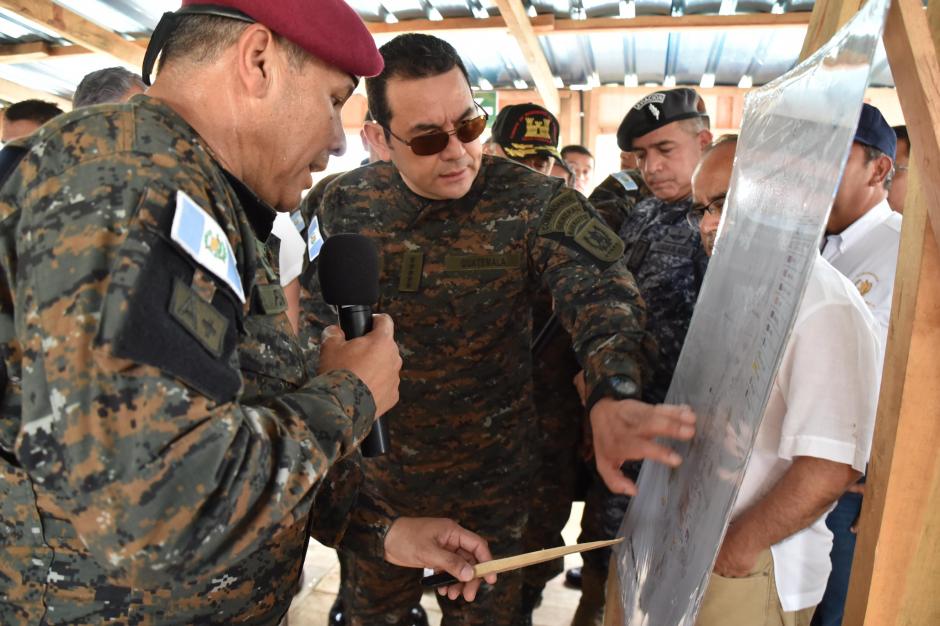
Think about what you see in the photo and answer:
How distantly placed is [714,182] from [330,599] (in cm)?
244

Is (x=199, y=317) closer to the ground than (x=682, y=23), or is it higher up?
closer to the ground

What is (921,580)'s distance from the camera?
0.87 m

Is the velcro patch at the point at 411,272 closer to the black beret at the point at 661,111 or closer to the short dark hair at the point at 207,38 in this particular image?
the short dark hair at the point at 207,38

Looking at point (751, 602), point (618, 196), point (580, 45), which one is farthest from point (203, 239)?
point (580, 45)

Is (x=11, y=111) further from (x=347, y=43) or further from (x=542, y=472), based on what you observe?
(x=347, y=43)

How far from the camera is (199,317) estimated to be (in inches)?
28.2

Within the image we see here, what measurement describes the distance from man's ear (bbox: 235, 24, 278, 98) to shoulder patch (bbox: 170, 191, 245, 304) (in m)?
0.22

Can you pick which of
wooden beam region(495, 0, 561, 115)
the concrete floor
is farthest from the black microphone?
wooden beam region(495, 0, 561, 115)

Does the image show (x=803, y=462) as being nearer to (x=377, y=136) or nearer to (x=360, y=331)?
(x=360, y=331)

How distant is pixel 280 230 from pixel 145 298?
4.92ft

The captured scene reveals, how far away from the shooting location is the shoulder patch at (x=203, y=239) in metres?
0.71

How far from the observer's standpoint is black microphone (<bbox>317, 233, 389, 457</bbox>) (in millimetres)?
1139

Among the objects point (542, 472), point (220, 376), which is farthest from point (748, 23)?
point (220, 376)

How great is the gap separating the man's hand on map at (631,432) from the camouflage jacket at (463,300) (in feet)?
1.78
